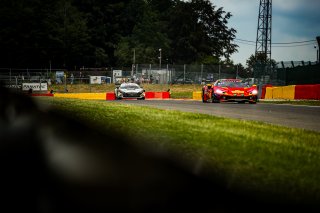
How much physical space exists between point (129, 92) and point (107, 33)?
5931 cm

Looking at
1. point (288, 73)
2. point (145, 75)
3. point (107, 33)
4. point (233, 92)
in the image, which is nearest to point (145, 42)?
point (107, 33)

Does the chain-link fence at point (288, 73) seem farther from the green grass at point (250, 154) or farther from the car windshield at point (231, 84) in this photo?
the green grass at point (250, 154)

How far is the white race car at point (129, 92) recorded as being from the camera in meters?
29.5

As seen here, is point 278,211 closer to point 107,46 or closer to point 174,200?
point 174,200

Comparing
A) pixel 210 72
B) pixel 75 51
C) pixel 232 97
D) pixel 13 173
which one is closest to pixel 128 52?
pixel 75 51

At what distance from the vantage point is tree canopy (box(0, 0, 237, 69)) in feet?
230

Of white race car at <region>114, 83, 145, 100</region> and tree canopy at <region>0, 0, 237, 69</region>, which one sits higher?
tree canopy at <region>0, 0, 237, 69</region>

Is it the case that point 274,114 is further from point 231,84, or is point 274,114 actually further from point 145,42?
point 145,42

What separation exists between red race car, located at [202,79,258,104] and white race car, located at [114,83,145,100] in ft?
26.0

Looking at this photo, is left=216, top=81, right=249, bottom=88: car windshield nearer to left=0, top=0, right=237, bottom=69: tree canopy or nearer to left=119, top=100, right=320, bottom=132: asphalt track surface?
left=119, top=100, right=320, bottom=132: asphalt track surface

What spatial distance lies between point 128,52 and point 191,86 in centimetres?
3895

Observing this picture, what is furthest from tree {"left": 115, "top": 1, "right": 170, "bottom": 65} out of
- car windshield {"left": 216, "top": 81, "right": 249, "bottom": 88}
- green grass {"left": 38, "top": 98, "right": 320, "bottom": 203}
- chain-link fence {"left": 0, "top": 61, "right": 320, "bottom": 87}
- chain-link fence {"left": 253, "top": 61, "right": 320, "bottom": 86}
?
green grass {"left": 38, "top": 98, "right": 320, "bottom": 203}

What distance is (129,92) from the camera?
2964 centimetres

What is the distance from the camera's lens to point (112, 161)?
5.70 feet
